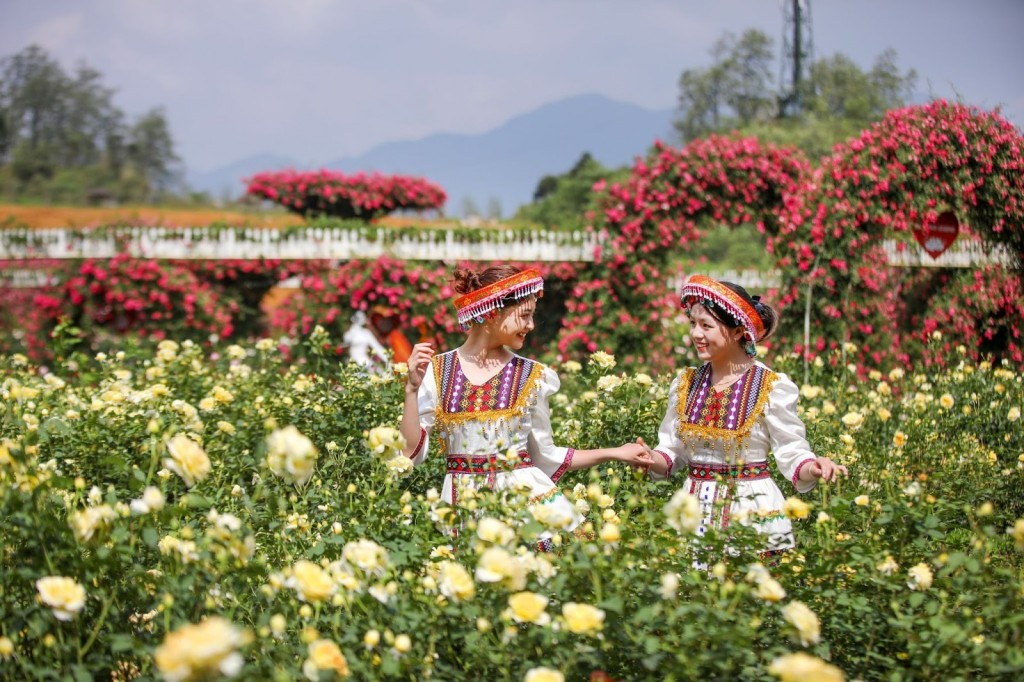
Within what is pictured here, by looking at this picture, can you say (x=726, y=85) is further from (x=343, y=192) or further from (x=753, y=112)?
(x=343, y=192)

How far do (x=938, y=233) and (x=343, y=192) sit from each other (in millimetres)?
6391

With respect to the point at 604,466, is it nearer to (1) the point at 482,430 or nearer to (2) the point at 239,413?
(1) the point at 482,430

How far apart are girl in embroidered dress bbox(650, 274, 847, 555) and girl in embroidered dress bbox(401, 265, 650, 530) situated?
21 cm

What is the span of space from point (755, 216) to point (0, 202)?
29604 mm

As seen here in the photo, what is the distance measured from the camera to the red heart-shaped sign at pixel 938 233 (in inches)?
285

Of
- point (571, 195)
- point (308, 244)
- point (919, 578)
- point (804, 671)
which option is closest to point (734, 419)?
point (919, 578)

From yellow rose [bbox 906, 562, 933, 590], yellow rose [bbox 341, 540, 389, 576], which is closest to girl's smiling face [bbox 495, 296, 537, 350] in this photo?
yellow rose [bbox 341, 540, 389, 576]

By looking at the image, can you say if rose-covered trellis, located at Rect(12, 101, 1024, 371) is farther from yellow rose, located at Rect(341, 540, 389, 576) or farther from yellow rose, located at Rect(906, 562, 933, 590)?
yellow rose, located at Rect(341, 540, 389, 576)

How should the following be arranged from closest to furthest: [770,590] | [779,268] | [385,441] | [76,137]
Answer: [770,590], [385,441], [779,268], [76,137]

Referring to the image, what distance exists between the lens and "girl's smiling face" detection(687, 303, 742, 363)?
2.87 metres

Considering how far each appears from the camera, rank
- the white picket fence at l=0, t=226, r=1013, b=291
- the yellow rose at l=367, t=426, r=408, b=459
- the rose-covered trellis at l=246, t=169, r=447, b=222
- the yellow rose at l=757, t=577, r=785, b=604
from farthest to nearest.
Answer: the rose-covered trellis at l=246, t=169, r=447, b=222 → the white picket fence at l=0, t=226, r=1013, b=291 → the yellow rose at l=367, t=426, r=408, b=459 → the yellow rose at l=757, t=577, r=785, b=604

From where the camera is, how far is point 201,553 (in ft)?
6.34

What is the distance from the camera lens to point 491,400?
9.45 feet

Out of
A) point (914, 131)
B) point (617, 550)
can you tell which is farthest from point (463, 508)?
point (914, 131)
